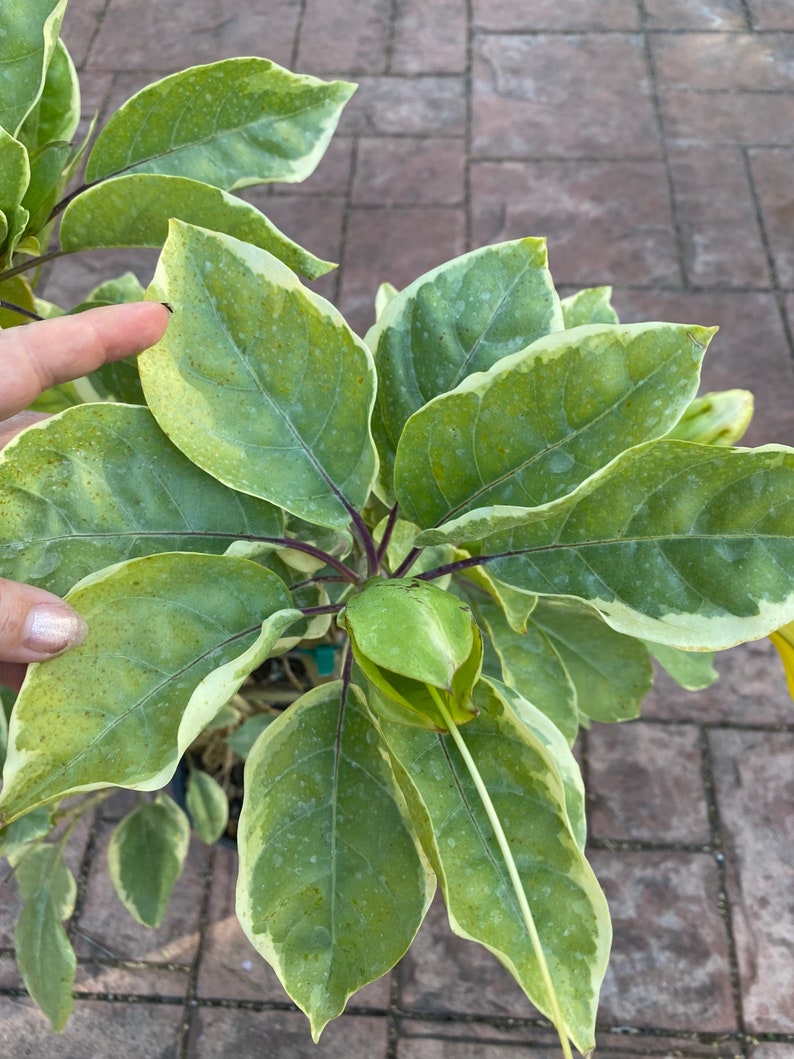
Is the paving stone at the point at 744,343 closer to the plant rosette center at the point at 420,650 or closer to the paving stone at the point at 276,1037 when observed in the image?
the paving stone at the point at 276,1037

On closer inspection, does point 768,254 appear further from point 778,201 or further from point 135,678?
point 135,678

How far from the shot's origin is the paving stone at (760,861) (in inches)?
56.3

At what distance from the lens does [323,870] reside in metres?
0.65

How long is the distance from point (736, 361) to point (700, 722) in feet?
2.75

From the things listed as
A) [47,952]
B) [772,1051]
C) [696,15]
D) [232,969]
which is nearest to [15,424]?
[47,952]

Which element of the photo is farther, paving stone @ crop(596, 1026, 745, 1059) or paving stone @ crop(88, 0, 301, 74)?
paving stone @ crop(88, 0, 301, 74)

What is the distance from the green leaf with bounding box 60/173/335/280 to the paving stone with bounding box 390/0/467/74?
2.09 meters

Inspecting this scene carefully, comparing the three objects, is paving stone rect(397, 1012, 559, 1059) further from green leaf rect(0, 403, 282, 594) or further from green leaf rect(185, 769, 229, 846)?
green leaf rect(0, 403, 282, 594)

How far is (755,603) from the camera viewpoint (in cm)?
56

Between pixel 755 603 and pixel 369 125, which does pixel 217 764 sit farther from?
pixel 369 125

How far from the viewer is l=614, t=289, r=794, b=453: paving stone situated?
1.96 meters

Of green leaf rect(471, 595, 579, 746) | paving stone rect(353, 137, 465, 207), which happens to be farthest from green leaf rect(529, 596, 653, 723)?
paving stone rect(353, 137, 465, 207)

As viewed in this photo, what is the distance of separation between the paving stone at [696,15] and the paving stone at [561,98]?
4.8 inches

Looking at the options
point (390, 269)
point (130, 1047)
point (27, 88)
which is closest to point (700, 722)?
point (130, 1047)
